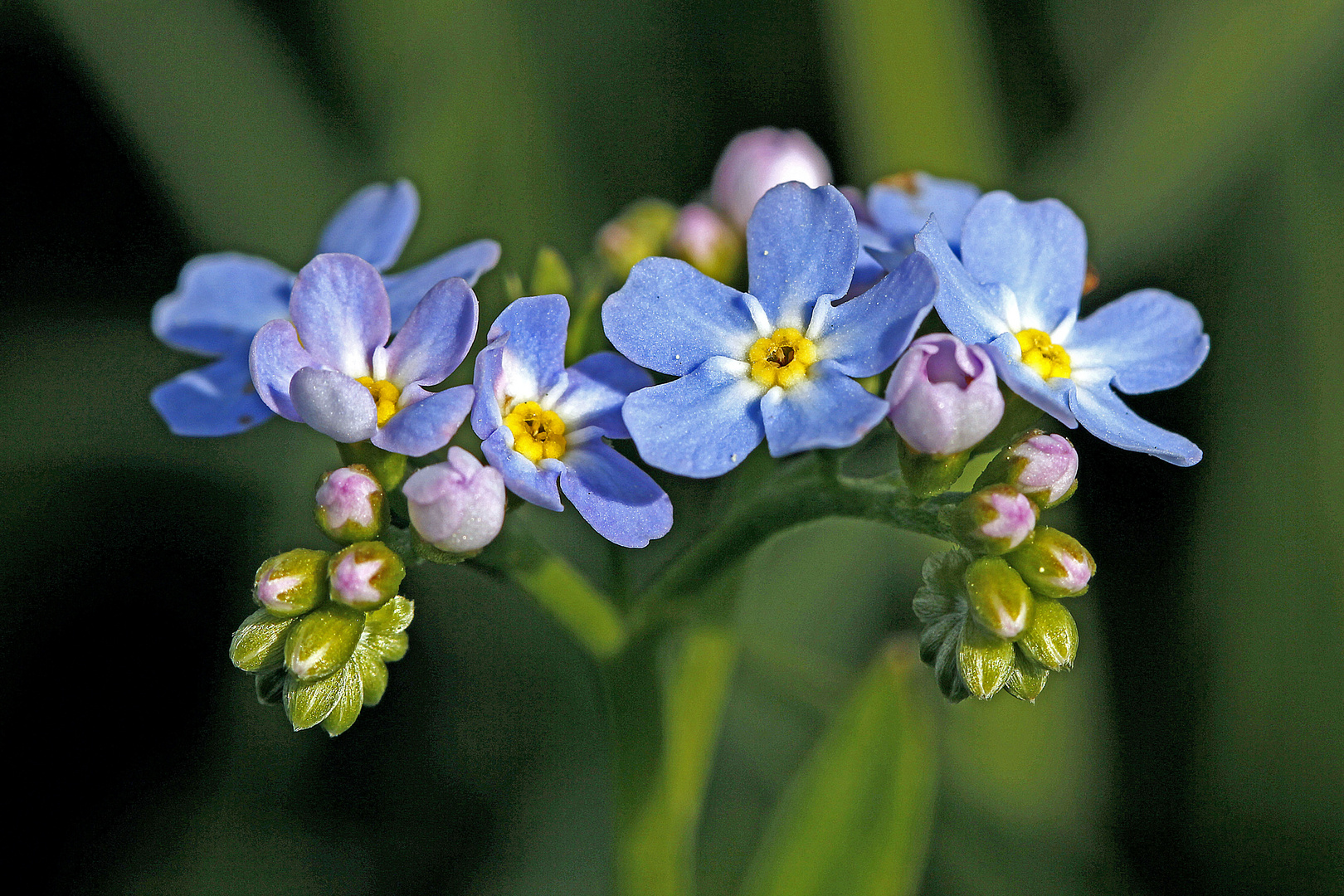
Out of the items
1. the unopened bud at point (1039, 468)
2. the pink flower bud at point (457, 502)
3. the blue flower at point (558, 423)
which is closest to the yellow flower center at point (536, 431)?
the blue flower at point (558, 423)

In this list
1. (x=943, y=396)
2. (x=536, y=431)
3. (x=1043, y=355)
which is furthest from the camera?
(x=1043, y=355)

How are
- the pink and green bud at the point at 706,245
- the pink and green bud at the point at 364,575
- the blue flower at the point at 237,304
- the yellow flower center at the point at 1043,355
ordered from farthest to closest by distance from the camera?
the pink and green bud at the point at 706,245 → the blue flower at the point at 237,304 → the yellow flower center at the point at 1043,355 → the pink and green bud at the point at 364,575

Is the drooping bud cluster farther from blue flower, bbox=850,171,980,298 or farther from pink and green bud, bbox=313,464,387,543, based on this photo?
pink and green bud, bbox=313,464,387,543

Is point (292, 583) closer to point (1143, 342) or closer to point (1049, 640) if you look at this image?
point (1049, 640)

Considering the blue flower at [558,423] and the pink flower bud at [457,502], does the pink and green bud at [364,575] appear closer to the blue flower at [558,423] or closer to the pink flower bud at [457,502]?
the pink flower bud at [457,502]

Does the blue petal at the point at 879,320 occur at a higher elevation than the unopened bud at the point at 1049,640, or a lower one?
higher

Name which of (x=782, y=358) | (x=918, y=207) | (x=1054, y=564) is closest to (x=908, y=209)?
(x=918, y=207)

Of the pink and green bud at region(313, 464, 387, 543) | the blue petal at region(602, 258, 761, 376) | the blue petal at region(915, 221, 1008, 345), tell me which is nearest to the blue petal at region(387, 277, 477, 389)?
the pink and green bud at region(313, 464, 387, 543)
